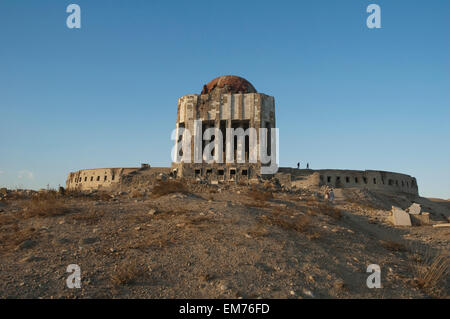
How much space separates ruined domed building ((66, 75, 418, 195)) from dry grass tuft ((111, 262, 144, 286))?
1959cm

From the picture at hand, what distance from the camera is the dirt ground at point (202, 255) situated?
17.7 ft

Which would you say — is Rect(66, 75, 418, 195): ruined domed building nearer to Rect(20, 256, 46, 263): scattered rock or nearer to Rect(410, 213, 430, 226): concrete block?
Rect(410, 213, 430, 226): concrete block

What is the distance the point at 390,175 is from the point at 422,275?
32781mm

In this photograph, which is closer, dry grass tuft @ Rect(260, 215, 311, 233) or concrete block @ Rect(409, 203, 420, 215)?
dry grass tuft @ Rect(260, 215, 311, 233)

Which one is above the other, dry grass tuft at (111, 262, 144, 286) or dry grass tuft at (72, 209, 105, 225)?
dry grass tuft at (72, 209, 105, 225)

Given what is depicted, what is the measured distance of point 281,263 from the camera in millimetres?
6441

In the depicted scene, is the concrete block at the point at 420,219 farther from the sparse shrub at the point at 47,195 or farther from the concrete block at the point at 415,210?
the sparse shrub at the point at 47,195

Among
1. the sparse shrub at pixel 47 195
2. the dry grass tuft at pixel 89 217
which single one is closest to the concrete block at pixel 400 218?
the dry grass tuft at pixel 89 217

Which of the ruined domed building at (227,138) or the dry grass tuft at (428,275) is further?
the ruined domed building at (227,138)

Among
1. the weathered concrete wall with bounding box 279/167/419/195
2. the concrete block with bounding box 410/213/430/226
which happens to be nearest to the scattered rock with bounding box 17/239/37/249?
the concrete block with bounding box 410/213/430/226

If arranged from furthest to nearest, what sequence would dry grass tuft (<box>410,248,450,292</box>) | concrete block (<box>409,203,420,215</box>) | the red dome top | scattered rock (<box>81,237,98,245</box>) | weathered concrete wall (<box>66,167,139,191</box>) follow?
weathered concrete wall (<box>66,167,139,191</box>), the red dome top, concrete block (<box>409,203,420,215</box>), scattered rock (<box>81,237,98,245</box>), dry grass tuft (<box>410,248,450,292</box>)

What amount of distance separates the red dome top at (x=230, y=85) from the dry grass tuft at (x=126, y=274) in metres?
24.6

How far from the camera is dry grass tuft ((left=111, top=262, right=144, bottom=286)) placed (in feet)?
17.6

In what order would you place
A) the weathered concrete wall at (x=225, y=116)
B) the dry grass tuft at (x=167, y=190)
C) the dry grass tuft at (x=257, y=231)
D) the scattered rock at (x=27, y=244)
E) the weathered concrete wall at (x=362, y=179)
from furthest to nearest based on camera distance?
the weathered concrete wall at (x=362, y=179)
the weathered concrete wall at (x=225, y=116)
the dry grass tuft at (x=167, y=190)
the dry grass tuft at (x=257, y=231)
the scattered rock at (x=27, y=244)
